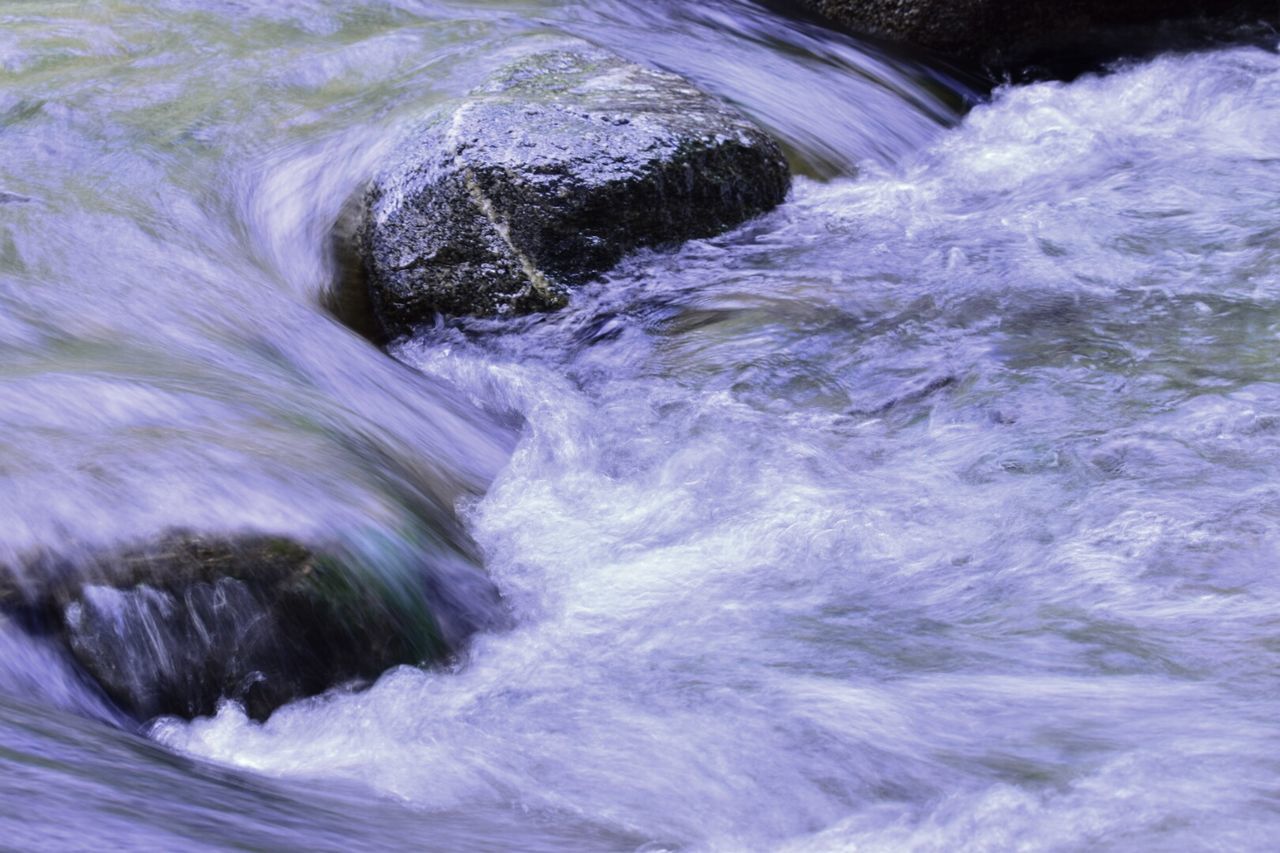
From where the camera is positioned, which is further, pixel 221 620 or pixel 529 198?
pixel 529 198

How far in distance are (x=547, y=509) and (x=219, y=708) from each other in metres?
1.16

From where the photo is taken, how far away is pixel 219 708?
9.28 ft

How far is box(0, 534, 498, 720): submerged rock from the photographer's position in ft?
8.99

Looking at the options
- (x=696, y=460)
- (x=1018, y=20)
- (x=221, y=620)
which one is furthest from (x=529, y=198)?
(x=1018, y=20)

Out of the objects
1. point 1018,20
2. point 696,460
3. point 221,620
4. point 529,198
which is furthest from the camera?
point 1018,20

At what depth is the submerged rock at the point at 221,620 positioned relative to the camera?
2.74 meters

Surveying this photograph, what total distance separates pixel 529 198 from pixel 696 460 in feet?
4.31

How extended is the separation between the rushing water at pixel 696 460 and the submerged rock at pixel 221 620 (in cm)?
7

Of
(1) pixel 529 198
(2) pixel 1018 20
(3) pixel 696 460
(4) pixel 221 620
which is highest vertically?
(2) pixel 1018 20

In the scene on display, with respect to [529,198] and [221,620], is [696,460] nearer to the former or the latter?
[529,198]

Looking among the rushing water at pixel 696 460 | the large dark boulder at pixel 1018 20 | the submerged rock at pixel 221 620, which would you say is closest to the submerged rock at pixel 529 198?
the rushing water at pixel 696 460

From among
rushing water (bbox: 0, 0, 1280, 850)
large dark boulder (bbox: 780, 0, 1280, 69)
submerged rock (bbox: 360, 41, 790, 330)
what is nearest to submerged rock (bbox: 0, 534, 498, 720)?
rushing water (bbox: 0, 0, 1280, 850)

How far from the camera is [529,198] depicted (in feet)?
15.5

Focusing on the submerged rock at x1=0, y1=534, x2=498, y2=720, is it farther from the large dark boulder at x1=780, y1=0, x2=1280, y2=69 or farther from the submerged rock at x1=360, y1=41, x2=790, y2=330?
the large dark boulder at x1=780, y1=0, x2=1280, y2=69
